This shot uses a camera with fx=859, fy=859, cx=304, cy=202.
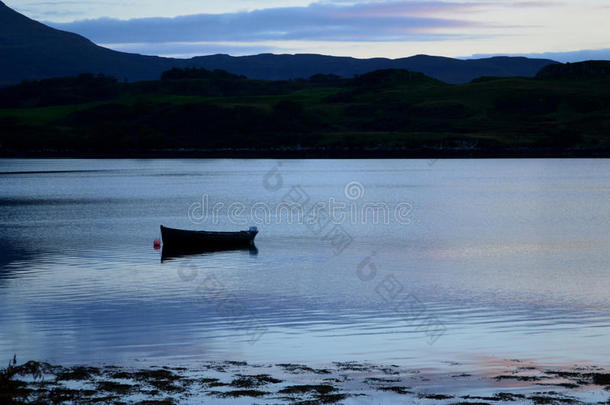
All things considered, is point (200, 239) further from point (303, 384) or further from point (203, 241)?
point (303, 384)

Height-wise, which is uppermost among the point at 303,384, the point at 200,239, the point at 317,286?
the point at 303,384

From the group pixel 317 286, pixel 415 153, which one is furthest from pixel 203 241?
pixel 415 153

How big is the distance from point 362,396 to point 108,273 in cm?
2468

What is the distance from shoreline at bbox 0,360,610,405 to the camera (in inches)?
750

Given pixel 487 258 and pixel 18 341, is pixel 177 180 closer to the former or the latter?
pixel 487 258

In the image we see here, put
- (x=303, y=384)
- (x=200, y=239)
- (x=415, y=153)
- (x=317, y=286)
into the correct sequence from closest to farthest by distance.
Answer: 1. (x=303, y=384)
2. (x=317, y=286)
3. (x=200, y=239)
4. (x=415, y=153)

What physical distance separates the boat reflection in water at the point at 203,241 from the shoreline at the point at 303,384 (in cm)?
2825

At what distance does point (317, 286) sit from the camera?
3781 cm

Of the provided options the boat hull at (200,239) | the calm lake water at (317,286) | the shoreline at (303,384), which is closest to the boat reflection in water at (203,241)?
the boat hull at (200,239)

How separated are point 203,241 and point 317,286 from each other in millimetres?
14920

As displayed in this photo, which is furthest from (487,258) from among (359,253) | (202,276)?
(202,276)

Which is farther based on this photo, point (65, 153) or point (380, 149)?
point (65, 153)

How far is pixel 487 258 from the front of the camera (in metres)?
48.2

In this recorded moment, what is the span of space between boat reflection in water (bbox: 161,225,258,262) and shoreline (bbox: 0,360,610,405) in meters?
28.2
